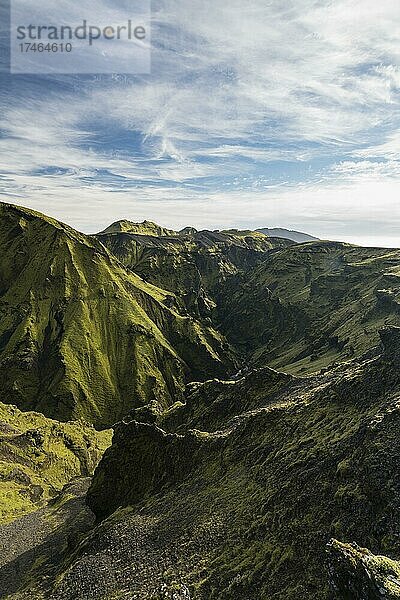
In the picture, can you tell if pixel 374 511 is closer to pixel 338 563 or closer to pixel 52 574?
pixel 338 563

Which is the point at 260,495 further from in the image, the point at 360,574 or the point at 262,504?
the point at 360,574

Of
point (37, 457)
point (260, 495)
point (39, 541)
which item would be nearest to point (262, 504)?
point (260, 495)

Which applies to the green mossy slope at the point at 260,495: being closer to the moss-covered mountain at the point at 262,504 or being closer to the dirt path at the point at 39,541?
the moss-covered mountain at the point at 262,504

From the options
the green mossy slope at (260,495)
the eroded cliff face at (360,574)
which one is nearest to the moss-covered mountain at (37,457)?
the green mossy slope at (260,495)

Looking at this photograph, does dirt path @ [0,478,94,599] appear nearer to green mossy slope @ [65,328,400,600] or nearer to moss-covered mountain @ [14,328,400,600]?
moss-covered mountain @ [14,328,400,600]

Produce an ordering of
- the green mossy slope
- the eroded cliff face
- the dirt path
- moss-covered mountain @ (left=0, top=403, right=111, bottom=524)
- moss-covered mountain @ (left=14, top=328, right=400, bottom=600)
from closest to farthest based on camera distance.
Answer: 1. the eroded cliff face
2. moss-covered mountain @ (left=14, top=328, right=400, bottom=600)
3. the green mossy slope
4. the dirt path
5. moss-covered mountain @ (left=0, top=403, right=111, bottom=524)

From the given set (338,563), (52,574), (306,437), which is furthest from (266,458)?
(52,574)

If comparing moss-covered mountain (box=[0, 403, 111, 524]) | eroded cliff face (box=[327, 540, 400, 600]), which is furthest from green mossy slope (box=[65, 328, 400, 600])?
moss-covered mountain (box=[0, 403, 111, 524])
